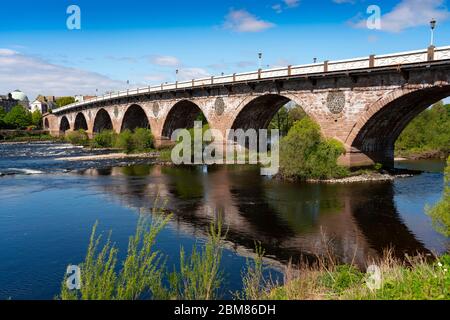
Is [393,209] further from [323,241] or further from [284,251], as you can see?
[284,251]

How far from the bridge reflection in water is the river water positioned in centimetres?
6

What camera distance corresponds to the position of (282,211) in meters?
24.3

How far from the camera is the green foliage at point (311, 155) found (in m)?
34.5

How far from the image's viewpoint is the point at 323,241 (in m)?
18.3

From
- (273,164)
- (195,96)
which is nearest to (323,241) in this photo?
(273,164)

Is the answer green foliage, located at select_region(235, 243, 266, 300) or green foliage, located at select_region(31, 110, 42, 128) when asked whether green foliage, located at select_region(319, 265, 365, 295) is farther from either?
green foliage, located at select_region(31, 110, 42, 128)

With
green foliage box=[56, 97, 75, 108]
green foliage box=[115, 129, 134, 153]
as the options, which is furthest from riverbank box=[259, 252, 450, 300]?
green foliage box=[56, 97, 75, 108]

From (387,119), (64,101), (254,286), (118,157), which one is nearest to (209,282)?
(254,286)

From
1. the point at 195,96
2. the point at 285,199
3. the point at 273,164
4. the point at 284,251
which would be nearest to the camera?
the point at 284,251

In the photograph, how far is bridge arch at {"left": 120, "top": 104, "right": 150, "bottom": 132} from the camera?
8073 cm

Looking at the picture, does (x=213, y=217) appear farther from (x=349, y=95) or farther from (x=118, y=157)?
(x=118, y=157)

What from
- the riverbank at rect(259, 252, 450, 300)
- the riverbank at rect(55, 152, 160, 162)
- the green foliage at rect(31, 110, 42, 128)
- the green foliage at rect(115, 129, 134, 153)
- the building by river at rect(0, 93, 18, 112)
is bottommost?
the riverbank at rect(259, 252, 450, 300)

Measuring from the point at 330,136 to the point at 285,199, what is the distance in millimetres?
11397

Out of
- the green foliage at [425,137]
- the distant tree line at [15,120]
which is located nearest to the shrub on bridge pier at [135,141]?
the green foliage at [425,137]
